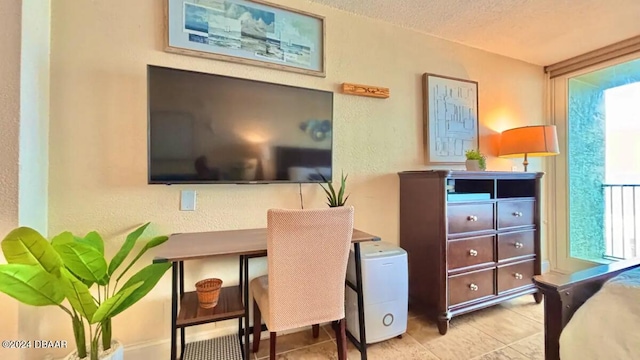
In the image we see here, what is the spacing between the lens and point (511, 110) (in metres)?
2.93

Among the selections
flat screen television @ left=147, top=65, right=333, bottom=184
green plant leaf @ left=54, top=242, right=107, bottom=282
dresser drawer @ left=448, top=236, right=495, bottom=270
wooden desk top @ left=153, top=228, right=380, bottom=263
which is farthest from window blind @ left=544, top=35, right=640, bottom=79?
green plant leaf @ left=54, top=242, right=107, bottom=282

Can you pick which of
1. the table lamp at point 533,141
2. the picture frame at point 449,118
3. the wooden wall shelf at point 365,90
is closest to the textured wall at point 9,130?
the wooden wall shelf at point 365,90

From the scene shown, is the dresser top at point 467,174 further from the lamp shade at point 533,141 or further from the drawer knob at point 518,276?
the drawer knob at point 518,276

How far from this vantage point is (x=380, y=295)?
1786 millimetres

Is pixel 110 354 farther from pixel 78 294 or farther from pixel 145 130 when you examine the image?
pixel 145 130

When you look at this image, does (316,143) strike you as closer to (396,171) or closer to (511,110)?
(396,171)

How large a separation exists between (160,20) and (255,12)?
0.59m

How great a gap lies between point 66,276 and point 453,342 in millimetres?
2149

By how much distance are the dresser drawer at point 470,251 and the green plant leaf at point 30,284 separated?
2152 mm

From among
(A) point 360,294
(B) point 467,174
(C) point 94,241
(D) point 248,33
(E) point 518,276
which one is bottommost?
(E) point 518,276

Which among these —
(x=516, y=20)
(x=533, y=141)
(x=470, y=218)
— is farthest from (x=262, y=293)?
(x=516, y=20)

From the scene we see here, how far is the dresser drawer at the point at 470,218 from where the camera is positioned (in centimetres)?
198

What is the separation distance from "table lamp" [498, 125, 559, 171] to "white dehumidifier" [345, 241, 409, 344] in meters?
1.62

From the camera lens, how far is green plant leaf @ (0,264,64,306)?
39.9 inches
